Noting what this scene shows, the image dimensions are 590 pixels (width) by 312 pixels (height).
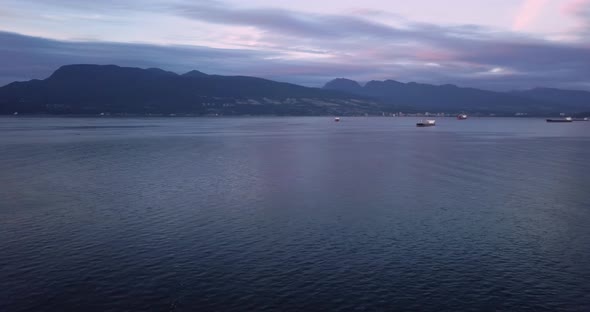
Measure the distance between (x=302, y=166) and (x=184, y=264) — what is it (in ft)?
197

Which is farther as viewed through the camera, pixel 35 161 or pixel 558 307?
pixel 35 161

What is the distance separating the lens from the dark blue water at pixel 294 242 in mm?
30781

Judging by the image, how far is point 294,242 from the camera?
137ft

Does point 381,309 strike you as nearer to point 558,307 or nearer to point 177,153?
point 558,307

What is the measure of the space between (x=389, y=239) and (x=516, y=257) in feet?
33.7

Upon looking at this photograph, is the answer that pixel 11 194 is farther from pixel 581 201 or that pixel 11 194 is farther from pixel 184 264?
pixel 581 201

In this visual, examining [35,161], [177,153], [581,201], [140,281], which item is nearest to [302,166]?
[177,153]

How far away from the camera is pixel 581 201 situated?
59.2 meters

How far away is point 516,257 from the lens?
3781 centimetres

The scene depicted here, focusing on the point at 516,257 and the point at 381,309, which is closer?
the point at 381,309

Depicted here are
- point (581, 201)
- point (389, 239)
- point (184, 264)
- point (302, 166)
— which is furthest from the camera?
point (302, 166)

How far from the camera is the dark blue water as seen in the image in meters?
30.8

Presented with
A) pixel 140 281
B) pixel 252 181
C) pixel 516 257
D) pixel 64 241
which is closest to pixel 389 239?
pixel 516 257

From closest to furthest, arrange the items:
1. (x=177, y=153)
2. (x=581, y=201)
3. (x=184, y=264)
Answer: (x=184, y=264) → (x=581, y=201) → (x=177, y=153)
